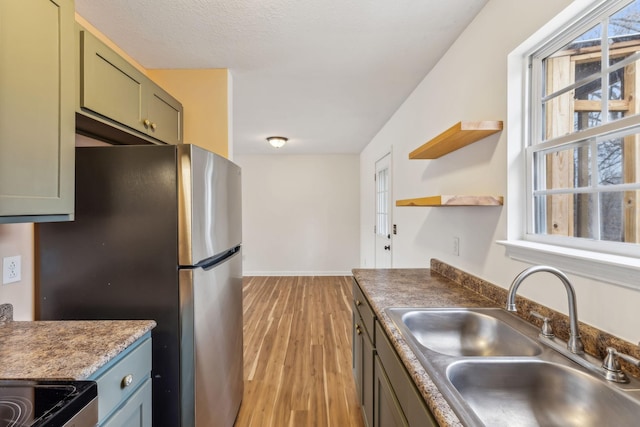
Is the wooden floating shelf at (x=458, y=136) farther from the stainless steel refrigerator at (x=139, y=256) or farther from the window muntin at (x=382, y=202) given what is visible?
the window muntin at (x=382, y=202)

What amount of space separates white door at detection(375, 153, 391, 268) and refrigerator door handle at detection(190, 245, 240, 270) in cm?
224

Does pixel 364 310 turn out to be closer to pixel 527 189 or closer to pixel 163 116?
pixel 527 189

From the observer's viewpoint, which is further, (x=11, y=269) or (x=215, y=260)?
(x=215, y=260)

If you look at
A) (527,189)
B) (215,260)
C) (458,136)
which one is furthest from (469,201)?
(215,260)

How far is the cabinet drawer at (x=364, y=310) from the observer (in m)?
1.47

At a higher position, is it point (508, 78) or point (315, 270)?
point (508, 78)

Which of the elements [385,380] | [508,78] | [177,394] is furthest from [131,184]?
[508,78]

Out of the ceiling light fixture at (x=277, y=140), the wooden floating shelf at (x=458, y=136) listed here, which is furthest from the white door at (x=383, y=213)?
the wooden floating shelf at (x=458, y=136)

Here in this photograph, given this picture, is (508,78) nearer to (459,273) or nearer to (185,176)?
(459,273)

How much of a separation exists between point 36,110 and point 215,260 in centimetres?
91

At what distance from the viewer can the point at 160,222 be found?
50.5 inches

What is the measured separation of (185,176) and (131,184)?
25cm

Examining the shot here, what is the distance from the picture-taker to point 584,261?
94cm

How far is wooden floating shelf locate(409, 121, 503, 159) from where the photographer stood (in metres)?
1.40
